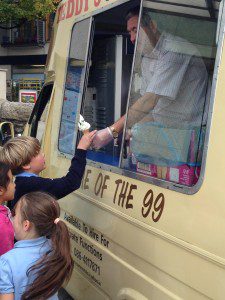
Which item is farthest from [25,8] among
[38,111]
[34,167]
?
[34,167]

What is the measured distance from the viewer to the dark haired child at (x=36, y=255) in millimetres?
2271

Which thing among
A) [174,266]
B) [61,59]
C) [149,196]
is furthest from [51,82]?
[174,266]

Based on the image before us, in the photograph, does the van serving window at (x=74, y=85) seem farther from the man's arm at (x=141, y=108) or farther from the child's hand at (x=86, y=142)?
the man's arm at (x=141, y=108)

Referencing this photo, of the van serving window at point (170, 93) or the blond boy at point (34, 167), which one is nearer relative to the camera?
the van serving window at point (170, 93)

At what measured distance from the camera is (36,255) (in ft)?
7.65

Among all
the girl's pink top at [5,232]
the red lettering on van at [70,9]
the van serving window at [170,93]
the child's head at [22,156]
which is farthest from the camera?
the red lettering on van at [70,9]

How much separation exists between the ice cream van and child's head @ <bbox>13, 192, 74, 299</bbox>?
470 mm

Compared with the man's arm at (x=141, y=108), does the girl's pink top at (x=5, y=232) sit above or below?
below

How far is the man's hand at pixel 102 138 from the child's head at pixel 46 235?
96 cm

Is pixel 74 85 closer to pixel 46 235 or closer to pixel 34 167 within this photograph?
pixel 34 167

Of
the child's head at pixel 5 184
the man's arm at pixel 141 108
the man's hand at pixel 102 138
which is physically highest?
the man's arm at pixel 141 108

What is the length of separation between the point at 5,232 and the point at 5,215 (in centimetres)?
11

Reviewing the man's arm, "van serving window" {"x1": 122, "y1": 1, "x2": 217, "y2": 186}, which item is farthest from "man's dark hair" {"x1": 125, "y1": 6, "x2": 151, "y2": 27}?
the man's arm

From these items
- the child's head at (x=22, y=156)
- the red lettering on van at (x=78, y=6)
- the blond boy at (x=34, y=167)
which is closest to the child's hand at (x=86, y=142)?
the blond boy at (x=34, y=167)
